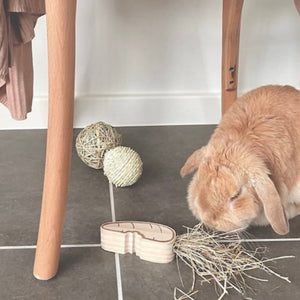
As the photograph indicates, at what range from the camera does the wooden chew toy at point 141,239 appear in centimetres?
127

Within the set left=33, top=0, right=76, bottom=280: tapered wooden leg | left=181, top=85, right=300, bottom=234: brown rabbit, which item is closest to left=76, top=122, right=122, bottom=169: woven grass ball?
left=181, top=85, right=300, bottom=234: brown rabbit

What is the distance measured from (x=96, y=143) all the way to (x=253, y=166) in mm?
517

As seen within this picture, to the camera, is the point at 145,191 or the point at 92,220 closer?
the point at 92,220

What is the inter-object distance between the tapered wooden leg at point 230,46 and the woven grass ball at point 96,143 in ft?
1.25

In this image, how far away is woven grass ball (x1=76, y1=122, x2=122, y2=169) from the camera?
162 cm

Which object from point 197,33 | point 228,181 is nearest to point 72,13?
point 228,181

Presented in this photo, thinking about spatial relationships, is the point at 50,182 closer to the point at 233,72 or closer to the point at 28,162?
the point at 28,162

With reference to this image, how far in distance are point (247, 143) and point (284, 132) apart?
0.10 meters

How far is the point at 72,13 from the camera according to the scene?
3.54 ft

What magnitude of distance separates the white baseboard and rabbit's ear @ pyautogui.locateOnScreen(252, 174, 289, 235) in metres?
0.81

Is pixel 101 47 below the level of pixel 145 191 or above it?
above

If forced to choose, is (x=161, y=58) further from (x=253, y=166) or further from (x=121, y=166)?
(x=253, y=166)

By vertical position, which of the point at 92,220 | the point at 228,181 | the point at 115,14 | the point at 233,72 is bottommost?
the point at 92,220

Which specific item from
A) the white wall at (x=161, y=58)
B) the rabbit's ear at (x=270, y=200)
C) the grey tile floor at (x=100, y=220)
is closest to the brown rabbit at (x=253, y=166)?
the rabbit's ear at (x=270, y=200)
